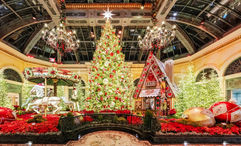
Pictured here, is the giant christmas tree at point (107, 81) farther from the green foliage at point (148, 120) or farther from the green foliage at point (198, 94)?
the green foliage at point (198, 94)

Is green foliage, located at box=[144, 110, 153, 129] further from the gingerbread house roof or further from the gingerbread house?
the gingerbread house roof

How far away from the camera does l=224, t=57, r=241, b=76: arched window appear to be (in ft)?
28.2

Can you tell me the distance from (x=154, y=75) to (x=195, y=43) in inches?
315

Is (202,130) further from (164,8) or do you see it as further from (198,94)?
(164,8)

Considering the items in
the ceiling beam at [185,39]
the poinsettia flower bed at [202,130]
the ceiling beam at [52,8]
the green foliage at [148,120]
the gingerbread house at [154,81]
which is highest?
the ceiling beam at [52,8]

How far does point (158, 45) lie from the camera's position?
7633mm

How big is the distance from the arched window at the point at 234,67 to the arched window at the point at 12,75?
17523 mm

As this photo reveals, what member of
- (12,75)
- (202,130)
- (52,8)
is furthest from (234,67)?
(12,75)

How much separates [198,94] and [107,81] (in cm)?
633

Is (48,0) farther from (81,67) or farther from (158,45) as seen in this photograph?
(81,67)

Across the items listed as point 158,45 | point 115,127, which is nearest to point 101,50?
point 158,45

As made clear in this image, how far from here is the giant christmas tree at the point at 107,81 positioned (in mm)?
7102

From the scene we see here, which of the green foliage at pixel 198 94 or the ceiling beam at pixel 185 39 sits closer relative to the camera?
the green foliage at pixel 198 94

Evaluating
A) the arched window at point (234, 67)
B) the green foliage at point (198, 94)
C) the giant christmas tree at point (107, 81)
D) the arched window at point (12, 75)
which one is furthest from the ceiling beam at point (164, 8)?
the arched window at point (12, 75)
